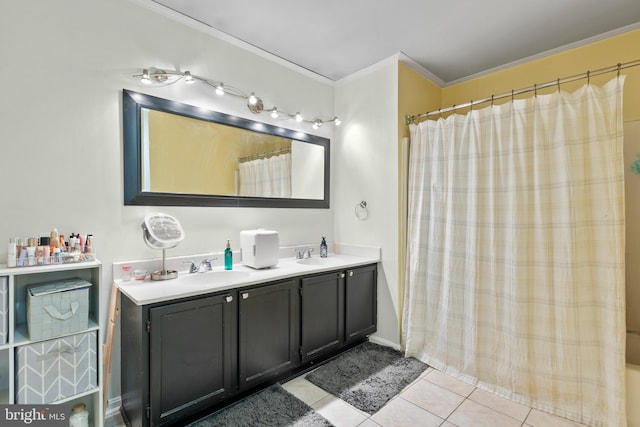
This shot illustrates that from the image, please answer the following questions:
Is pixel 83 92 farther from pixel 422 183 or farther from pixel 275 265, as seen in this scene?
pixel 422 183

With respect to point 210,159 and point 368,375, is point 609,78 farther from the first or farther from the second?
point 210,159

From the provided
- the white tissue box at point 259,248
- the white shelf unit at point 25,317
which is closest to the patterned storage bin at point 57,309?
the white shelf unit at point 25,317

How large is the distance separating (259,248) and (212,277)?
15.2 inches

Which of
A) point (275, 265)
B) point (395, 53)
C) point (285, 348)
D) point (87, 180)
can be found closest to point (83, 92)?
point (87, 180)

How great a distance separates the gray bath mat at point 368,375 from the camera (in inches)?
81.1

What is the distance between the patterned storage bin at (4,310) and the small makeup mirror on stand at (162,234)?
0.66 meters

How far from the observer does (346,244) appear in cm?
313

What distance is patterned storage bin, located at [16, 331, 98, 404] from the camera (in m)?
1.39

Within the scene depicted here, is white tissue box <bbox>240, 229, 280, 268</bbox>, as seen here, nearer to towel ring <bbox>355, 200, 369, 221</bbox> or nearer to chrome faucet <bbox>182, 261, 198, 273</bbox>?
chrome faucet <bbox>182, 261, 198, 273</bbox>

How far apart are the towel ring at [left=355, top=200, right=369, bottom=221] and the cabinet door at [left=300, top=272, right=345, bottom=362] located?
0.67 metres

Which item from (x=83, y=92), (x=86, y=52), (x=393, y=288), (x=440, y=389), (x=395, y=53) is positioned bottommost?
(x=440, y=389)

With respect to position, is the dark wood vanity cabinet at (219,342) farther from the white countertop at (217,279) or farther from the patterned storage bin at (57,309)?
the patterned storage bin at (57,309)

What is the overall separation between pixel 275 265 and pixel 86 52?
5.98 ft

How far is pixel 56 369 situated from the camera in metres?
1.47
